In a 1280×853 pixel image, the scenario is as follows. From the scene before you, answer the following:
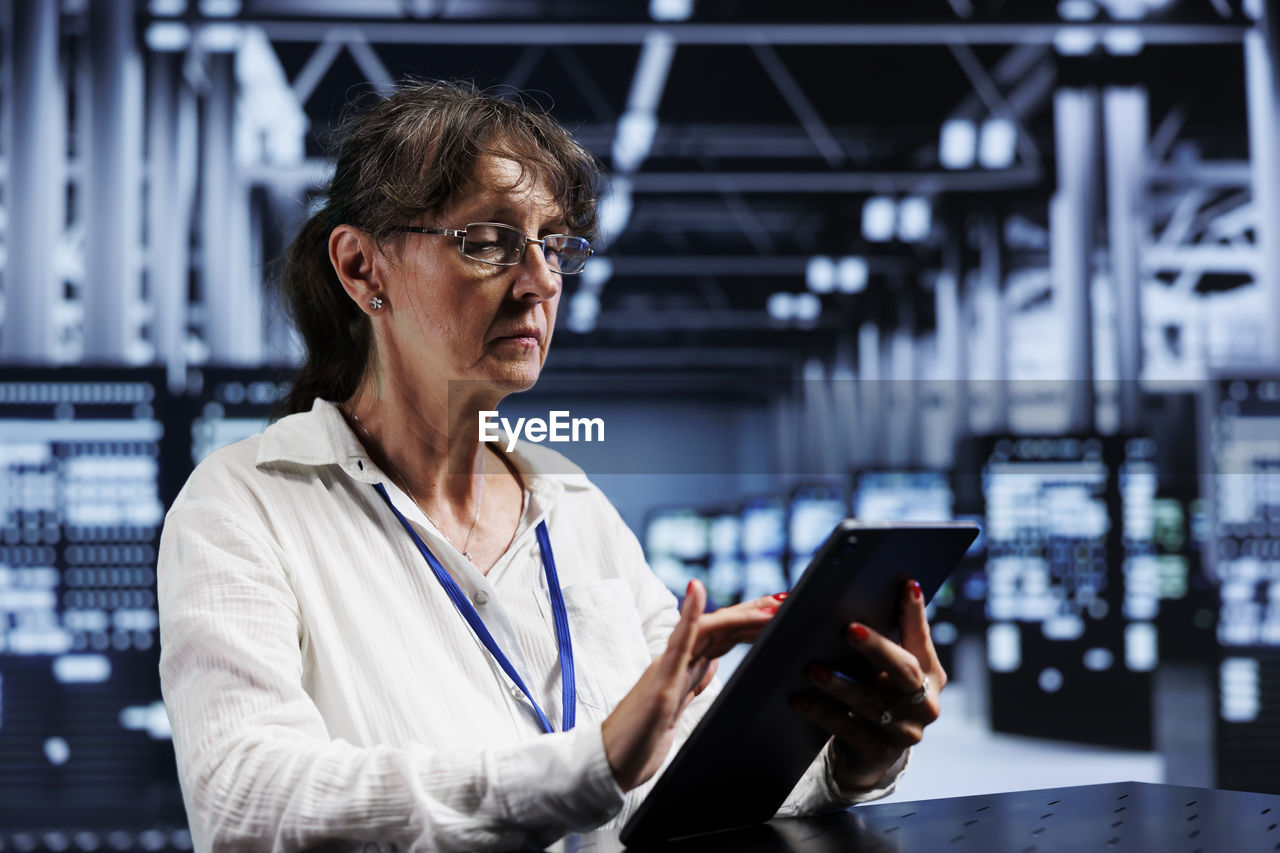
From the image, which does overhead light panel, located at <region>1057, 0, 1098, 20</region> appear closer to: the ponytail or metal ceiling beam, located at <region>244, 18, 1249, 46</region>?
metal ceiling beam, located at <region>244, 18, 1249, 46</region>

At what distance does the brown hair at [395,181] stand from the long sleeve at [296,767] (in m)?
0.47

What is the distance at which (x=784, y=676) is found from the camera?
930mm

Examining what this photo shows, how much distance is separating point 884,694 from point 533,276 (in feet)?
1.99

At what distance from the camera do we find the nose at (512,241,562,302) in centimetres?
127

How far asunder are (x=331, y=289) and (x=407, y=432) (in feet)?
0.88

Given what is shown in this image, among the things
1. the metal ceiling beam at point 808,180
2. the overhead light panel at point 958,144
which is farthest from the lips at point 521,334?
the overhead light panel at point 958,144

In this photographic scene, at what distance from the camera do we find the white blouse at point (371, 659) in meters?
0.92

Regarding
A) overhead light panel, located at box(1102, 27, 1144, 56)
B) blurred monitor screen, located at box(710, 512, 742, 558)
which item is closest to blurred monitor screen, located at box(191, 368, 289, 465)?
blurred monitor screen, located at box(710, 512, 742, 558)

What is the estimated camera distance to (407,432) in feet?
4.52

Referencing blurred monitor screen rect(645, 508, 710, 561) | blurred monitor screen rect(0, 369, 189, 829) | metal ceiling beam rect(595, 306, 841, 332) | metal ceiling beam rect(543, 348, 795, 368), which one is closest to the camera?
blurred monitor screen rect(0, 369, 189, 829)

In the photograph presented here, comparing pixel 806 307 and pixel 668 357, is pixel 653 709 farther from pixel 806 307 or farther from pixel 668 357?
pixel 668 357

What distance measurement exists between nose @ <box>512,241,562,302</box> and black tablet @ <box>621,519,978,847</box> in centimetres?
55

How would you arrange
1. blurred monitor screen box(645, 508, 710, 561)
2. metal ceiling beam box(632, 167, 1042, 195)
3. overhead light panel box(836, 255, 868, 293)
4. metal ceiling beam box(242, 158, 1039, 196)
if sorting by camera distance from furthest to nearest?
overhead light panel box(836, 255, 868, 293)
metal ceiling beam box(632, 167, 1042, 195)
metal ceiling beam box(242, 158, 1039, 196)
blurred monitor screen box(645, 508, 710, 561)

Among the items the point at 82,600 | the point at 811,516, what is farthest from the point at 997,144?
the point at 82,600
